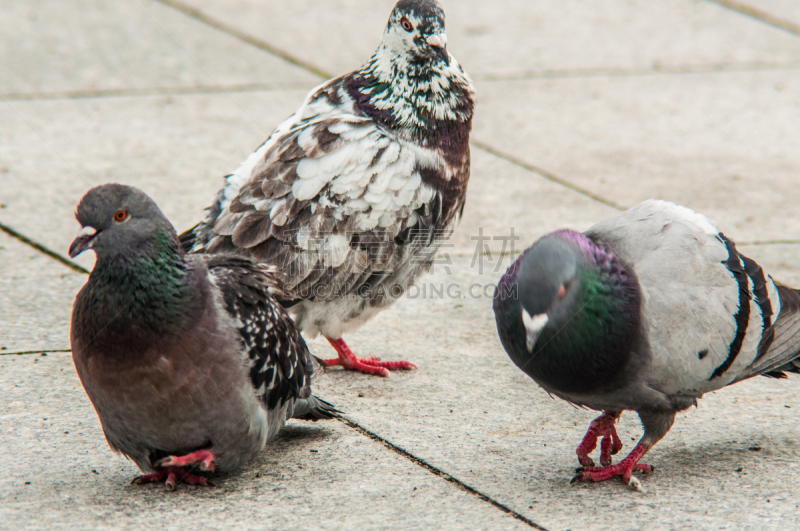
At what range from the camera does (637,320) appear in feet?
A: 10.9

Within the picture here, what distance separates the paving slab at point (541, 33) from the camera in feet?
30.0

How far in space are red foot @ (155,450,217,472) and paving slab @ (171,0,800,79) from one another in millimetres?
5699

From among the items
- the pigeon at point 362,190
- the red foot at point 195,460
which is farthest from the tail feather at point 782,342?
the red foot at point 195,460

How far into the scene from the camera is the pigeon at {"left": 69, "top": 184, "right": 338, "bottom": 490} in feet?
10.3

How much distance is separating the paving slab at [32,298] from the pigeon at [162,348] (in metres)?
1.47

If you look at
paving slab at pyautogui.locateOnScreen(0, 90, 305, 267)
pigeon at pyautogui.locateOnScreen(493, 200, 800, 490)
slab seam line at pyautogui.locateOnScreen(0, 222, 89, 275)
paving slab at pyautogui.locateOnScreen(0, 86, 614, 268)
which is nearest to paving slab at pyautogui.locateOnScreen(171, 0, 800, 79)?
paving slab at pyautogui.locateOnScreen(0, 90, 305, 267)

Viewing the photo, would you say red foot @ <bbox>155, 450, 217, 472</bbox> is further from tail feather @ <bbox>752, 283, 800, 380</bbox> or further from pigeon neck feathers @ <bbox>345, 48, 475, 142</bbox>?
tail feather @ <bbox>752, 283, 800, 380</bbox>

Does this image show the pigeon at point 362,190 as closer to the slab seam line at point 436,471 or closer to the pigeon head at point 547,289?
the slab seam line at point 436,471

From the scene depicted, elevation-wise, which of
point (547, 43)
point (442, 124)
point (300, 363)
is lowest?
point (300, 363)

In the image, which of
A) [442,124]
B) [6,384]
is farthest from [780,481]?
[6,384]

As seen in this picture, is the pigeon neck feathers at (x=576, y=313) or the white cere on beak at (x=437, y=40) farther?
the white cere on beak at (x=437, y=40)

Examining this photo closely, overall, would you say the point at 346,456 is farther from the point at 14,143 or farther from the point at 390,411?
the point at 14,143

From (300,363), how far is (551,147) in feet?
14.5

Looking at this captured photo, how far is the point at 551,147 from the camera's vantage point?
7.59 metres
